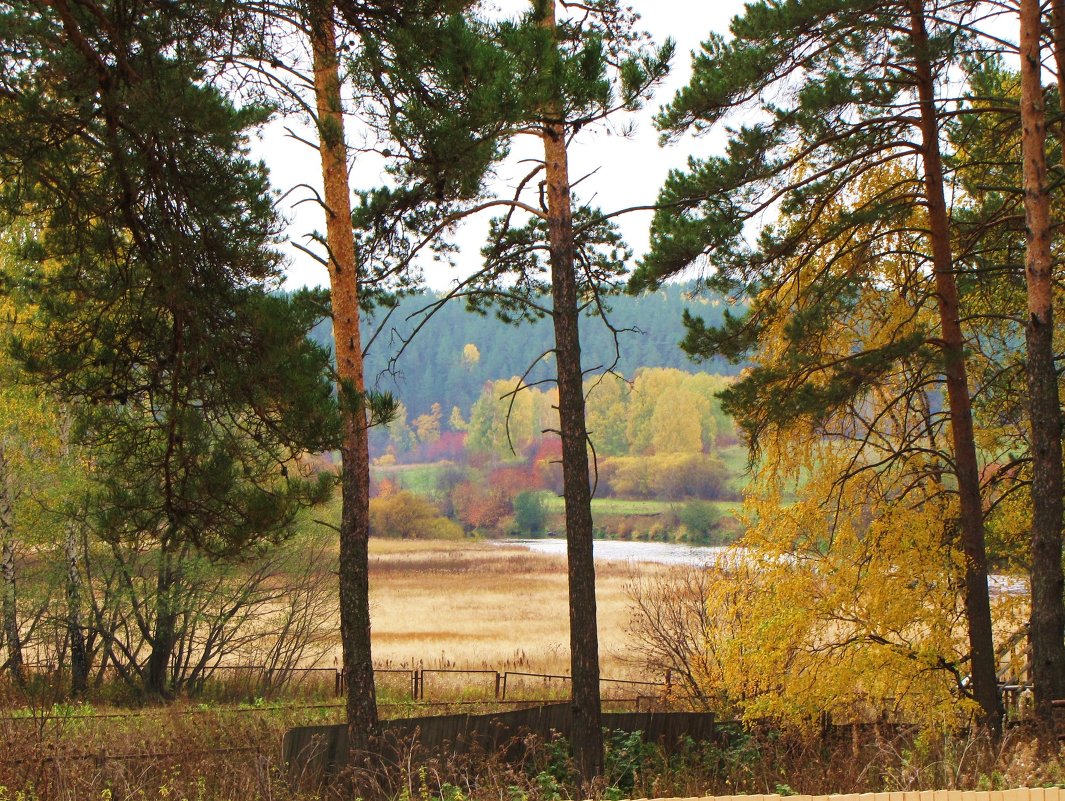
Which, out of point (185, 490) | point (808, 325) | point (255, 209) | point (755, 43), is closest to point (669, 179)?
point (755, 43)

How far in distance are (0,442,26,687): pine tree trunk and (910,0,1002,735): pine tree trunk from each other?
14.8 meters

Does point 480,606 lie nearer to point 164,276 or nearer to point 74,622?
point 74,622

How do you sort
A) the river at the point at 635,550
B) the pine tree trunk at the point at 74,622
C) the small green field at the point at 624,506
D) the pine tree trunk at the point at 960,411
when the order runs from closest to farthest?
the pine tree trunk at the point at 960,411 < the pine tree trunk at the point at 74,622 < the river at the point at 635,550 < the small green field at the point at 624,506

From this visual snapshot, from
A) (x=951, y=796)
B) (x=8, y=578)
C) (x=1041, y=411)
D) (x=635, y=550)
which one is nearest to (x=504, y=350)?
(x=635, y=550)

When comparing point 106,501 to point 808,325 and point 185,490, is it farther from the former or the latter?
point 808,325

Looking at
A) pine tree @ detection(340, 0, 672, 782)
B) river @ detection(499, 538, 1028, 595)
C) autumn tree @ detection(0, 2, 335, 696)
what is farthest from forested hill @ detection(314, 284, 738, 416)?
autumn tree @ detection(0, 2, 335, 696)

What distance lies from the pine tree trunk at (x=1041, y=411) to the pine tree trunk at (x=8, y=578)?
15.5 meters

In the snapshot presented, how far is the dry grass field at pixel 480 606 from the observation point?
1280 inches

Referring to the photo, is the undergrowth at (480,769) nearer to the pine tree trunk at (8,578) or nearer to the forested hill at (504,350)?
the pine tree trunk at (8,578)

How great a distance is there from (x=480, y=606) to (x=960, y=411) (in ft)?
117

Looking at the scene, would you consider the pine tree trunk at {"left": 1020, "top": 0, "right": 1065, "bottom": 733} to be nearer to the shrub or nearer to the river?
the river

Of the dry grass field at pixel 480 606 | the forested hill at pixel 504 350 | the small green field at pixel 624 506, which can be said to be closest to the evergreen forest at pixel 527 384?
the dry grass field at pixel 480 606

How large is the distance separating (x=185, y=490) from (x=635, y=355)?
108m

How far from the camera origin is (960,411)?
11750 millimetres
